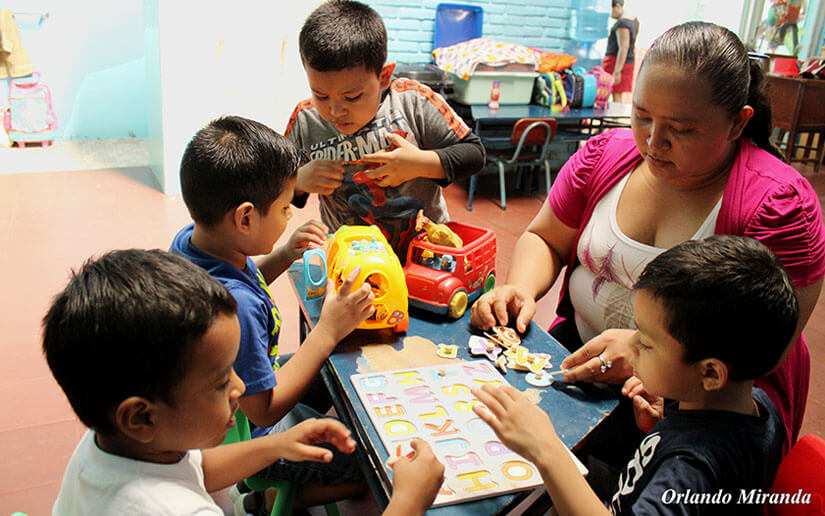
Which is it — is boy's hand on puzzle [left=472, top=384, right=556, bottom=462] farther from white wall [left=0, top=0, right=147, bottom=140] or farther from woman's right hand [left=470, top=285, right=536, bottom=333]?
white wall [left=0, top=0, right=147, bottom=140]

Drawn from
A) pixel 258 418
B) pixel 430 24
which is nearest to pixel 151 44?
pixel 430 24

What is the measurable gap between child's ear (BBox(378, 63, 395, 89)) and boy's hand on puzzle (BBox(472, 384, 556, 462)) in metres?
1.15

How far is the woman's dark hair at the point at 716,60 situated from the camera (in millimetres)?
1329

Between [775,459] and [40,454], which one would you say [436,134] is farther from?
[40,454]

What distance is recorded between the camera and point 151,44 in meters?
5.13

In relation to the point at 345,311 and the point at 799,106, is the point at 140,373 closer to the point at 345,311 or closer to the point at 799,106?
the point at 345,311

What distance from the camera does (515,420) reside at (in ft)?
3.57

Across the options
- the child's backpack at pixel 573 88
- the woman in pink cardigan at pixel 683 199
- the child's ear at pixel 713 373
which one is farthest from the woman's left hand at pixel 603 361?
the child's backpack at pixel 573 88

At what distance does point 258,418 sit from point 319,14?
1174 mm

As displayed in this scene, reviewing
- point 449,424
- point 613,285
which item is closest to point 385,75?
point 613,285

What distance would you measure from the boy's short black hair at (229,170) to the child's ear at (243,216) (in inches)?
0.8

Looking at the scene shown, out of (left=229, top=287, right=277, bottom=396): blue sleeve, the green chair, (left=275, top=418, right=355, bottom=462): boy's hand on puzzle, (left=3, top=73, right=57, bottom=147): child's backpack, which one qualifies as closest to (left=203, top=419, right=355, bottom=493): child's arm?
(left=275, top=418, right=355, bottom=462): boy's hand on puzzle

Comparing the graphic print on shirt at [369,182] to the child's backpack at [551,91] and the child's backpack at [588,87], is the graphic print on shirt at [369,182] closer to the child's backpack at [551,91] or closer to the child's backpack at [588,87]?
the child's backpack at [551,91]

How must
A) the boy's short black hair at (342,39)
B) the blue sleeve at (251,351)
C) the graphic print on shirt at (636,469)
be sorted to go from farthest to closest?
the boy's short black hair at (342,39) → the blue sleeve at (251,351) → the graphic print on shirt at (636,469)
